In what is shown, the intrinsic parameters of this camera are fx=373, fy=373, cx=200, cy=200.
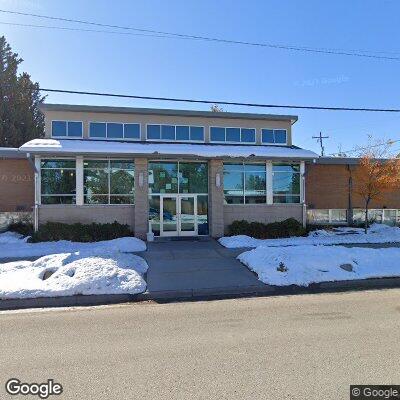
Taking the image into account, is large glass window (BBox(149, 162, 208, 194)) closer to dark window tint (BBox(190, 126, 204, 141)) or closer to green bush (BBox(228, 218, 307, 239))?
green bush (BBox(228, 218, 307, 239))

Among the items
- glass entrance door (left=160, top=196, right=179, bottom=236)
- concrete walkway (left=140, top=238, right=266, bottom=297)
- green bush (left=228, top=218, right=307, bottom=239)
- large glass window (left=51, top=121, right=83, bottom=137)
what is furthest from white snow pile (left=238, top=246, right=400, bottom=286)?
large glass window (left=51, top=121, right=83, bottom=137)

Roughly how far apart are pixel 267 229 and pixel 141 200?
5.87m

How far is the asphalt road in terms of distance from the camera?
3.76 meters

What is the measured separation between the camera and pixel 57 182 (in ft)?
54.1

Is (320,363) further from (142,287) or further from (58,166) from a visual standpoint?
(58,166)

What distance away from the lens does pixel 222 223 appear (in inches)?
682

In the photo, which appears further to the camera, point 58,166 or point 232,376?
point 58,166

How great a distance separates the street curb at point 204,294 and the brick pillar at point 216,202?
869 cm

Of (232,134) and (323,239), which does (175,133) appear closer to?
(232,134)

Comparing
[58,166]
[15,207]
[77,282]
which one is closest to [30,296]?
[77,282]

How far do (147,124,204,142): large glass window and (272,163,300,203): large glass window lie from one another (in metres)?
5.36

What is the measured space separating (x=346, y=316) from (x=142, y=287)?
13.7ft

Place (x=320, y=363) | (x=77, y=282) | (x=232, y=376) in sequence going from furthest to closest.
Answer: (x=77, y=282) < (x=320, y=363) < (x=232, y=376)

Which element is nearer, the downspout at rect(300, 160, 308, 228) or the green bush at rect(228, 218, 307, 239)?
the green bush at rect(228, 218, 307, 239)
